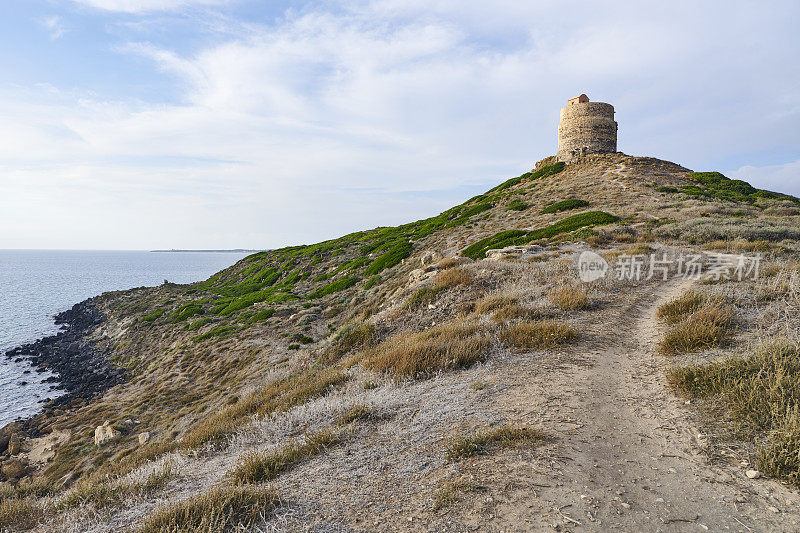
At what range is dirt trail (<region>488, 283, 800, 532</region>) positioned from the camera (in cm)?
337

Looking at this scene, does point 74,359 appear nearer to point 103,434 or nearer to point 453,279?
point 103,434

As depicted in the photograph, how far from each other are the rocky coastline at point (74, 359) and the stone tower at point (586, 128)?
Result: 154 feet

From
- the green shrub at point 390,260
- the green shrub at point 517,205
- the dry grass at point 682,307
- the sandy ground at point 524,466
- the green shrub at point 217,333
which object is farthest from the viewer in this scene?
the green shrub at point 517,205

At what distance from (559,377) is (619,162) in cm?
3983

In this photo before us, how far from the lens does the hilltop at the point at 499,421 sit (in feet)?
12.2

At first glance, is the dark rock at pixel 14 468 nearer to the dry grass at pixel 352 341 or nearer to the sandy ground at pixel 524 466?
the dry grass at pixel 352 341

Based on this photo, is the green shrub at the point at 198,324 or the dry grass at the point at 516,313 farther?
the green shrub at the point at 198,324

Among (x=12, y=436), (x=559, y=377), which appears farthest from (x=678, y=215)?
(x=12, y=436)

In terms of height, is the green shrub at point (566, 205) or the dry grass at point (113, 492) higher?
the green shrub at point (566, 205)

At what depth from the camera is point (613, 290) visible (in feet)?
40.0

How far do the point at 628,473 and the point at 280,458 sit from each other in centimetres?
427

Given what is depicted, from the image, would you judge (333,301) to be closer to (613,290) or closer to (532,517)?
(613,290)

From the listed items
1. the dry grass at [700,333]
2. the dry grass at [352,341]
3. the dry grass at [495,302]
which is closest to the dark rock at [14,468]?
the dry grass at [352,341]

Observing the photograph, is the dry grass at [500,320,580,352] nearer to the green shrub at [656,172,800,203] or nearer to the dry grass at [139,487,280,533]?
the dry grass at [139,487,280,533]
